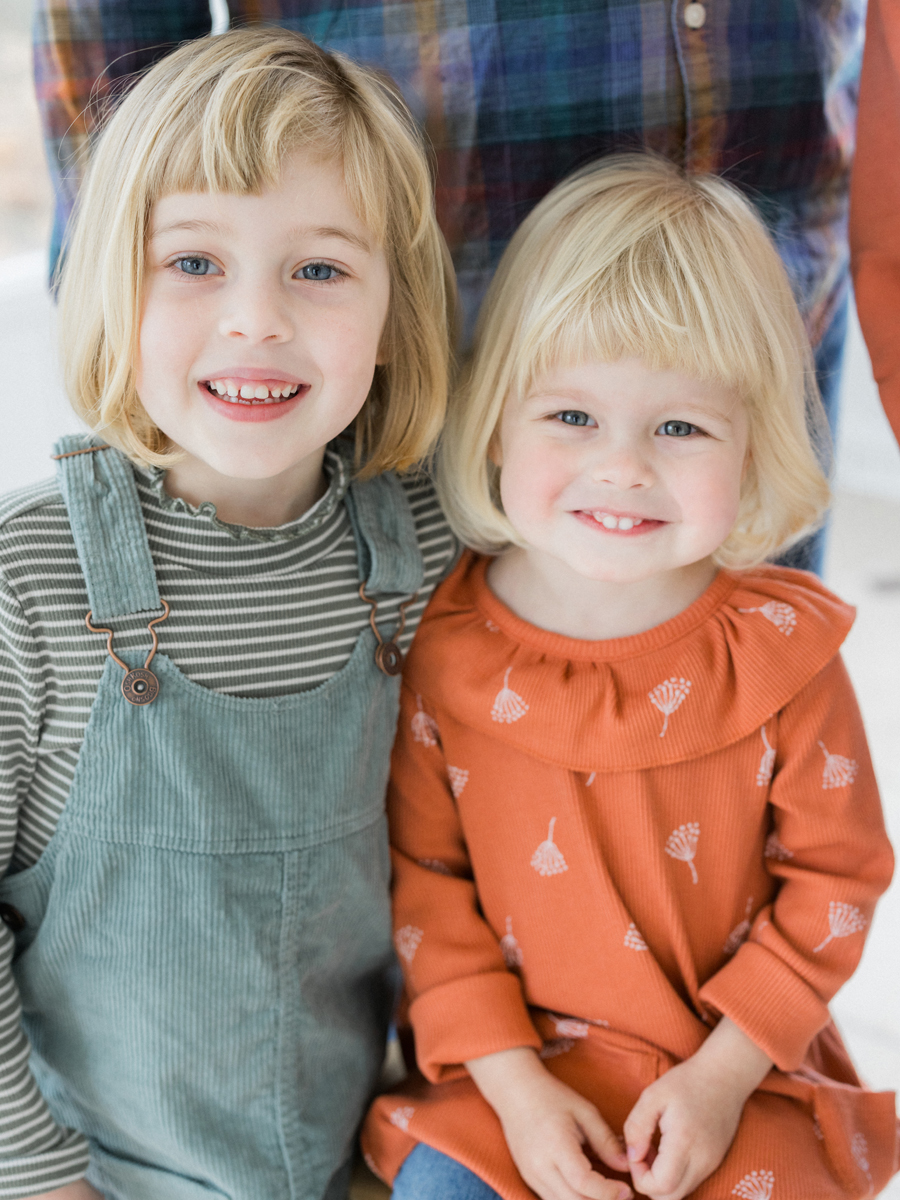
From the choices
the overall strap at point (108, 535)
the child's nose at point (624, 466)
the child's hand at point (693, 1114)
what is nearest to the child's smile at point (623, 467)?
the child's nose at point (624, 466)

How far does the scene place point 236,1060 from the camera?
1072 mm

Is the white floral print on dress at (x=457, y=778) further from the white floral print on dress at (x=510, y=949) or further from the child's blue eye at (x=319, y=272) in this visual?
the child's blue eye at (x=319, y=272)

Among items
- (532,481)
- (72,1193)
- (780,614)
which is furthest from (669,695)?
(72,1193)

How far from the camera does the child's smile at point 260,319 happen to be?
3.09 ft

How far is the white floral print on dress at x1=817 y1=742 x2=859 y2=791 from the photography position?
1.11 meters

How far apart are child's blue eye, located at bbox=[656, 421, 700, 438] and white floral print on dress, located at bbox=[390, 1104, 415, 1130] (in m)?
0.68

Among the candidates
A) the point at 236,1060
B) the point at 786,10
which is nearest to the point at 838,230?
the point at 786,10

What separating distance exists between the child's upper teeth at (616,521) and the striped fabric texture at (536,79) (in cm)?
33

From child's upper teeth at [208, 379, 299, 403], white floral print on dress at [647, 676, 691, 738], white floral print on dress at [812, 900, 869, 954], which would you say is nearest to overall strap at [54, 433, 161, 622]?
child's upper teeth at [208, 379, 299, 403]

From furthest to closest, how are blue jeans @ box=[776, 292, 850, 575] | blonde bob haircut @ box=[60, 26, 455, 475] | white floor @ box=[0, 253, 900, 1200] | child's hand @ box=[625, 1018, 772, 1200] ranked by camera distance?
white floor @ box=[0, 253, 900, 1200]
blue jeans @ box=[776, 292, 850, 575]
child's hand @ box=[625, 1018, 772, 1200]
blonde bob haircut @ box=[60, 26, 455, 475]

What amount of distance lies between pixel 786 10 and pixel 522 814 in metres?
0.83

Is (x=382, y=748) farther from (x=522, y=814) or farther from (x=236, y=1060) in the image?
(x=236, y=1060)

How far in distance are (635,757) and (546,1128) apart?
34cm

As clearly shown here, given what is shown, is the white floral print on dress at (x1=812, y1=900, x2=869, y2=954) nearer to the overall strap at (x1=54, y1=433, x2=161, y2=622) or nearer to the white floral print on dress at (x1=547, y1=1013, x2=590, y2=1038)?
the white floral print on dress at (x1=547, y1=1013, x2=590, y2=1038)
